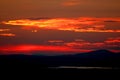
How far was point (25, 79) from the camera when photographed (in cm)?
4609

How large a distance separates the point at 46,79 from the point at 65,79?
8.20 ft

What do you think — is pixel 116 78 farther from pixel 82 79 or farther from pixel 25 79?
pixel 25 79

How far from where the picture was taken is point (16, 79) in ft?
151

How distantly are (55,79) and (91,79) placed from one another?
15.7ft

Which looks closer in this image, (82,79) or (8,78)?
(8,78)

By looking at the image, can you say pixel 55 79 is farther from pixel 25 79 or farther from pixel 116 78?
pixel 116 78

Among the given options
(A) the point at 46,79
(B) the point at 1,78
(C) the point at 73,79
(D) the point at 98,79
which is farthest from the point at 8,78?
(D) the point at 98,79

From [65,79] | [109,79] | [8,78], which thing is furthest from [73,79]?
[8,78]

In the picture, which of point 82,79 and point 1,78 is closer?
point 1,78

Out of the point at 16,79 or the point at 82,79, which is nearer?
the point at 16,79

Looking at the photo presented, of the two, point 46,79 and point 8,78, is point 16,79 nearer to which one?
point 8,78

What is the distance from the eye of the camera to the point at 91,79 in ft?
163

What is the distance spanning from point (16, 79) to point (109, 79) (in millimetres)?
12643

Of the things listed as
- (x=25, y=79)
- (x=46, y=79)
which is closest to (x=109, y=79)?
(x=46, y=79)
